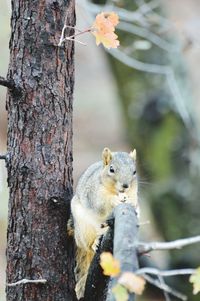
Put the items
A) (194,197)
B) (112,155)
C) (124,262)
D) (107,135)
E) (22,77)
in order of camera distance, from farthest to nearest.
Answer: (107,135) < (194,197) < (112,155) < (22,77) < (124,262)

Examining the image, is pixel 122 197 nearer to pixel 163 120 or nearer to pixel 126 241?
pixel 126 241

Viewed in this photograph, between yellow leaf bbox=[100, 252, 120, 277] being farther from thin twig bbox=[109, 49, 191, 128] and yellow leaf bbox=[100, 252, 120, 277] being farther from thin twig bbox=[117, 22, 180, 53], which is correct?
thin twig bbox=[117, 22, 180, 53]

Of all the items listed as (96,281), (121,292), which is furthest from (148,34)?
(121,292)

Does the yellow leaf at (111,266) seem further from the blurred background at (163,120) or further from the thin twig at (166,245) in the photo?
the blurred background at (163,120)

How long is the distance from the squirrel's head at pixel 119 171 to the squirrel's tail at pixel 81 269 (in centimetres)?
28

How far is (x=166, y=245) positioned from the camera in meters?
1.68

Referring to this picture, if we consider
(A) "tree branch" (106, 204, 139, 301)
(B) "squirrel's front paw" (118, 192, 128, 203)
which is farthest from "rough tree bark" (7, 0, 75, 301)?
(A) "tree branch" (106, 204, 139, 301)

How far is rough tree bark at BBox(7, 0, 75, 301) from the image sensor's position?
2695mm

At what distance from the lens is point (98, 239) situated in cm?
278

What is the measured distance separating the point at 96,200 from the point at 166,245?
120 centimetres

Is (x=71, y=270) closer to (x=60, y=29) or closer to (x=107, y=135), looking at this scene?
(x=60, y=29)

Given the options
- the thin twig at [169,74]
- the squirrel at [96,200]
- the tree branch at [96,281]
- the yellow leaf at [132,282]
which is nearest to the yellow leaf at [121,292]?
the yellow leaf at [132,282]

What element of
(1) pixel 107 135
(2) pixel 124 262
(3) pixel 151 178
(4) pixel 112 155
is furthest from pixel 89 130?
(2) pixel 124 262

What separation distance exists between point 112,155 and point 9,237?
526 millimetres
